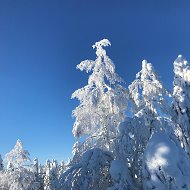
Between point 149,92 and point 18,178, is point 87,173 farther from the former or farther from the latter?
point 18,178

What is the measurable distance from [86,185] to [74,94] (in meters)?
7.37

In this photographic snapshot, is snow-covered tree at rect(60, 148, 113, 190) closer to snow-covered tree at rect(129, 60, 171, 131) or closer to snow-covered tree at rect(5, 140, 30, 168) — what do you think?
snow-covered tree at rect(129, 60, 171, 131)

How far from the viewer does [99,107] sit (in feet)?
61.1

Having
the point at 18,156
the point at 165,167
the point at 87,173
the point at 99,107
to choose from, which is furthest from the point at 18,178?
the point at 165,167

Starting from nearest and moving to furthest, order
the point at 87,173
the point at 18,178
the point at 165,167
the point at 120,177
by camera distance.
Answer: the point at 165,167, the point at 120,177, the point at 87,173, the point at 18,178

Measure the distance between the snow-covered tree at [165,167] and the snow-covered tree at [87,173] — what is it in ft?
9.97

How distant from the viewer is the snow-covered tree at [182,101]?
64.8ft

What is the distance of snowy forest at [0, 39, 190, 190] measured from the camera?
9.88 meters

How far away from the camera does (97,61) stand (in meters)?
19.2

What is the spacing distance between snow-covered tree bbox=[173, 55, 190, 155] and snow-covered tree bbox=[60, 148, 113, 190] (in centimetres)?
771

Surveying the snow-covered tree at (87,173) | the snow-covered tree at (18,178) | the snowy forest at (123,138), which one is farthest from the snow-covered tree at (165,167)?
the snow-covered tree at (18,178)

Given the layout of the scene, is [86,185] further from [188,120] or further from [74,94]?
[188,120]

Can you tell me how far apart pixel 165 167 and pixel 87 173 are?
162 inches

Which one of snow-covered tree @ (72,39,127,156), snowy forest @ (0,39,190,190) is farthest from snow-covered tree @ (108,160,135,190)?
snow-covered tree @ (72,39,127,156)
